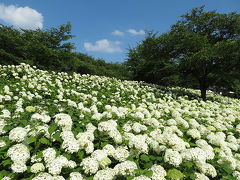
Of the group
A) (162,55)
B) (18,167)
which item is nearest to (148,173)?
(18,167)

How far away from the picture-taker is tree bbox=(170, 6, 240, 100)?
31.8ft

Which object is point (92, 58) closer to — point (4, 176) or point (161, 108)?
point (161, 108)

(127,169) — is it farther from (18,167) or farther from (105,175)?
A: (18,167)

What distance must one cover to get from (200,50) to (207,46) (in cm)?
60

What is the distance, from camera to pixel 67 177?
1.96 meters

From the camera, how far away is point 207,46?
422 inches

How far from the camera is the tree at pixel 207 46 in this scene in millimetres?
9680

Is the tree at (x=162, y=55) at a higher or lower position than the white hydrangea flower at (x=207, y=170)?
higher

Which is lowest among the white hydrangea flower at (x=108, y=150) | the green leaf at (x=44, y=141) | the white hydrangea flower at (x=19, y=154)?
the white hydrangea flower at (x=108, y=150)

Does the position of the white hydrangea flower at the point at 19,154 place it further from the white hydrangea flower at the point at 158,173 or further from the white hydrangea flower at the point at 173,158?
the white hydrangea flower at the point at 173,158

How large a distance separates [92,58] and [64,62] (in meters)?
23.9

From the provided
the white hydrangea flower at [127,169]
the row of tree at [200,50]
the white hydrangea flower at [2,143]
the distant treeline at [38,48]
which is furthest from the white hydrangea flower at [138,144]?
the distant treeline at [38,48]

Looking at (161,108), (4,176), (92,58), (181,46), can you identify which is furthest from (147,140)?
(92,58)

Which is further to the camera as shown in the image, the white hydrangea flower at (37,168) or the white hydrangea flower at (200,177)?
the white hydrangea flower at (200,177)
